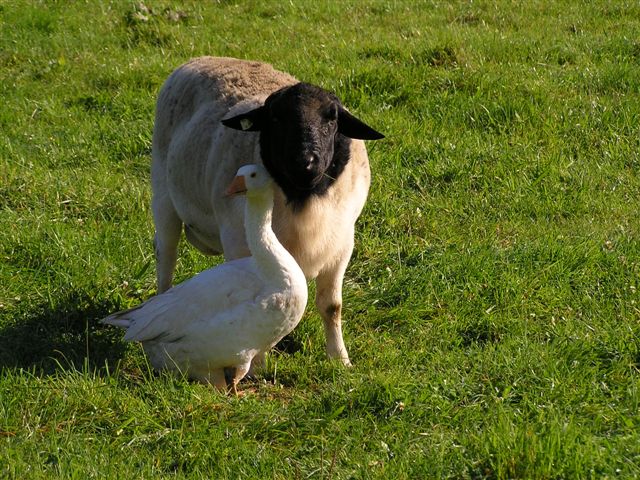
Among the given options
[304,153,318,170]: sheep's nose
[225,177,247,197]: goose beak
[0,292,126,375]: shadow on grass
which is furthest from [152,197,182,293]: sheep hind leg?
[304,153,318,170]: sheep's nose

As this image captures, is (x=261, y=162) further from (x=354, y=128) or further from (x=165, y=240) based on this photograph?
(x=165, y=240)

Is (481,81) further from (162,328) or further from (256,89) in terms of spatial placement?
(162,328)

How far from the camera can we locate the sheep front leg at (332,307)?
6.36 meters

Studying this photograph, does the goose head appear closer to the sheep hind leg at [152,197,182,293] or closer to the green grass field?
the green grass field

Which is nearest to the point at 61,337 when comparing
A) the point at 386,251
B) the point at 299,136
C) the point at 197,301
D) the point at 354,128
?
the point at 197,301

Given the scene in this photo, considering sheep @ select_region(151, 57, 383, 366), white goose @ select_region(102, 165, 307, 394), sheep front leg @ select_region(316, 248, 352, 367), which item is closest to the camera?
white goose @ select_region(102, 165, 307, 394)

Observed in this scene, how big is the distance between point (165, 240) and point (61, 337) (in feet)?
3.52

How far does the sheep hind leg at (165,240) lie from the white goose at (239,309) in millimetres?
1262

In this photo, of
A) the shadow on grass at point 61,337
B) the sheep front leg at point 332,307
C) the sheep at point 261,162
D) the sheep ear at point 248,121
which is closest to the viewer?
the sheep at point 261,162

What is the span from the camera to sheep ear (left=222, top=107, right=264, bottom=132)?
5.96m

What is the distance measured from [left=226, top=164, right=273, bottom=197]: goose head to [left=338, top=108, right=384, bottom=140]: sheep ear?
2.29ft

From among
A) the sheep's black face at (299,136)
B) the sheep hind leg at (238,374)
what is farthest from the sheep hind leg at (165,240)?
the sheep hind leg at (238,374)

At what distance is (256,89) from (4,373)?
2.40 metres

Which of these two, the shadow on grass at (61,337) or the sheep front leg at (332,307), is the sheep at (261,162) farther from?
the shadow on grass at (61,337)
